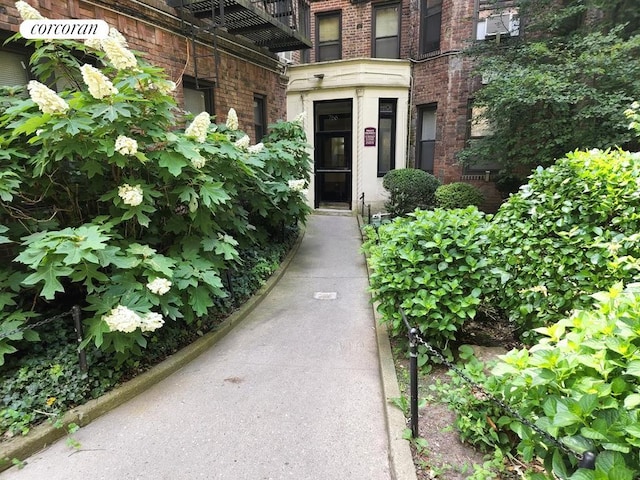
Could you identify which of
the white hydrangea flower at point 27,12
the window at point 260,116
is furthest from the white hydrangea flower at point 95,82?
the window at point 260,116

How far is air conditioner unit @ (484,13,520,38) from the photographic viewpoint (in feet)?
29.5

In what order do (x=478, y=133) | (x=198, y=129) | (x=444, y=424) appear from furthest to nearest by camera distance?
(x=478, y=133)
(x=198, y=129)
(x=444, y=424)

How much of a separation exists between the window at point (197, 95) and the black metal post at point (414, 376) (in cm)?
611

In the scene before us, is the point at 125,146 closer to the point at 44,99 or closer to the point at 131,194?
the point at 131,194

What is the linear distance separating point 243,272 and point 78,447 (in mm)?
3334

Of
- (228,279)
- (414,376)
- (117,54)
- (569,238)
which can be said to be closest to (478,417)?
(414,376)

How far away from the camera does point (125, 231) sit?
3826mm

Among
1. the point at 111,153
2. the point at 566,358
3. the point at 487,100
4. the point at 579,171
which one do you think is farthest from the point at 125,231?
the point at 487,100

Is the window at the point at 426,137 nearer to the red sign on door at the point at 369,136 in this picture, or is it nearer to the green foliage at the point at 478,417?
the red sign on door at the point at 369,136

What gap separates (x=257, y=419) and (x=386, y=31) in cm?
1194

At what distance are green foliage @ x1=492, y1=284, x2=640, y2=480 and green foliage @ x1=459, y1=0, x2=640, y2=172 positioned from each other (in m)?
6.27

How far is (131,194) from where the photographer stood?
3254 mm

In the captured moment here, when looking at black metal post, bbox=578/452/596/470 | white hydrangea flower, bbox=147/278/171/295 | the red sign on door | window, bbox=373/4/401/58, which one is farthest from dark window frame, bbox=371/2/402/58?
black metal post, bbox=578/452/596/470

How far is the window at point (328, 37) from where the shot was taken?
12.0m
